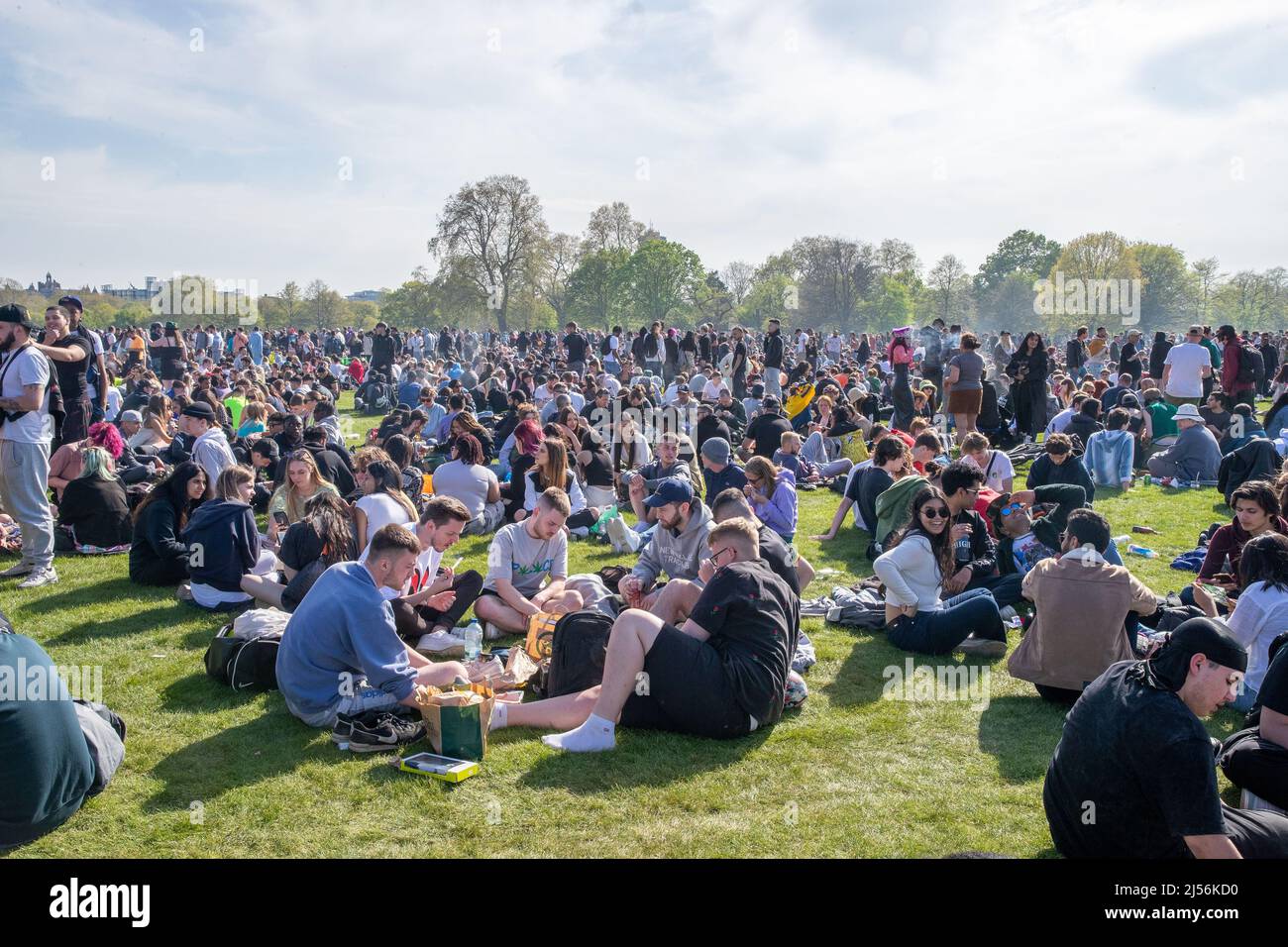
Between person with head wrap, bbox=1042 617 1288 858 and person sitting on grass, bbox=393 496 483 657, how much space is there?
4139 mm

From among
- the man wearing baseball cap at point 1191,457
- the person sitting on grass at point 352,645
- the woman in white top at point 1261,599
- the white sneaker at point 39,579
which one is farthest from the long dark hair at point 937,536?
the man wearing baseball cap at point 1191,457

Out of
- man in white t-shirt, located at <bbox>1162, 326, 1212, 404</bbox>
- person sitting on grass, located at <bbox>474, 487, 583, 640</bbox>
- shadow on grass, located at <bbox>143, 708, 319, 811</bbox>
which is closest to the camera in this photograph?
shadow on grass, located at <bbox>143, 708, 319, 811</bbox>

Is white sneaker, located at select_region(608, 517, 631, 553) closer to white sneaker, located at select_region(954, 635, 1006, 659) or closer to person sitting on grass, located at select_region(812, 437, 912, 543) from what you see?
person sitting on grass, located at select_region(812, 437, 912, 543)

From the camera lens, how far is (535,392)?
18.8 meters

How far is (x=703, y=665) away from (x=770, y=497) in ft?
13.2

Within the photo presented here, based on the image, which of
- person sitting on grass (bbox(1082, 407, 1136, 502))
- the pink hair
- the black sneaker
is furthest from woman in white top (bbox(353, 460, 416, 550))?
person sitting on grass (bbox(1082, 407, 1136, 502))

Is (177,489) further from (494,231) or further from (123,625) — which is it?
(494,231)

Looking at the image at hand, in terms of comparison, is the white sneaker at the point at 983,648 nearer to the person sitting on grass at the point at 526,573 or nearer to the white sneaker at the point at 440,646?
the person sitting on grass at the point at 526,573

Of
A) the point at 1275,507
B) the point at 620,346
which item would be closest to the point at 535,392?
the point at 620,346

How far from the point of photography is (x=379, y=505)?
24.6ft

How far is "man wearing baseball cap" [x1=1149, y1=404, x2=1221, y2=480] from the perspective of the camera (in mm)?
13195

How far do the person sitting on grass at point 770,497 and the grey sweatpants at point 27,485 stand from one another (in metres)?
6.12

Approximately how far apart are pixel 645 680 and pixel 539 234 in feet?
202
